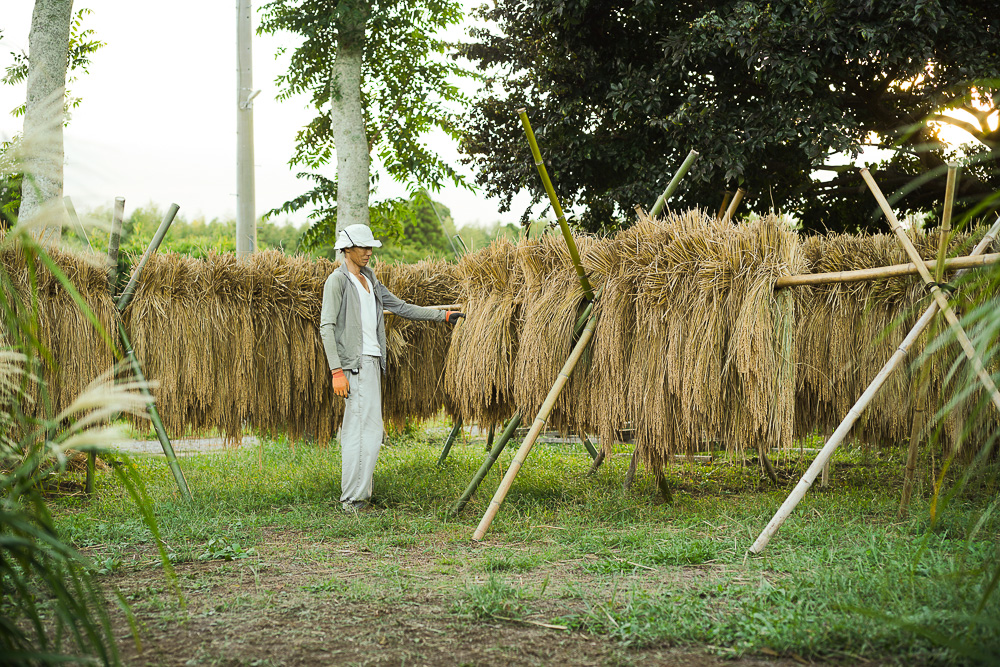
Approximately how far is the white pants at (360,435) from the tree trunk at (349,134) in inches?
142

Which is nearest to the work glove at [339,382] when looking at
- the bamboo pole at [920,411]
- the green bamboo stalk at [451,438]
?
the green bamboo stalk at [451,438]

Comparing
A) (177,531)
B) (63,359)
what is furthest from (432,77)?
(177,531)

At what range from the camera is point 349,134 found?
858cm

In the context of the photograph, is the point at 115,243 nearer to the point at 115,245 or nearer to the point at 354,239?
the point at 115,245

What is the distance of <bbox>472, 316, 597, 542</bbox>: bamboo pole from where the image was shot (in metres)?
4.27

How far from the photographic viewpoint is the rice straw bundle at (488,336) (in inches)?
196

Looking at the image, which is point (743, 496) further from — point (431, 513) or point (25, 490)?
point (25, 490)

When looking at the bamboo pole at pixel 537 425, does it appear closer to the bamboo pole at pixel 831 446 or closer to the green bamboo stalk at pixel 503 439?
the green bamboo stalk at pixel 503 439

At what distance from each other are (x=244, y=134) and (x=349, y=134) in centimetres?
159

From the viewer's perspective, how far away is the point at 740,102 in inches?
273

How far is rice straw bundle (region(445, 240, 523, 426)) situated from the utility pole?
4.64 metres

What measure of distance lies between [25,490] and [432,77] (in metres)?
9.30

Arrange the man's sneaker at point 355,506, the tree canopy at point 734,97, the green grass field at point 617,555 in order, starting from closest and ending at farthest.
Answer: the green grass field at point 617,555 → the man's sneaker at point 355,506 → the tree canopy at point 734,97

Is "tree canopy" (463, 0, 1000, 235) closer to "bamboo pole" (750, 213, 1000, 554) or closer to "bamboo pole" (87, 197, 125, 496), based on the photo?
"bamboo pole" (750, 213, 1000, 554)
